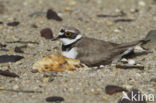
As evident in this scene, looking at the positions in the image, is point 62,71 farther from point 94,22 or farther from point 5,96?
point 94,22

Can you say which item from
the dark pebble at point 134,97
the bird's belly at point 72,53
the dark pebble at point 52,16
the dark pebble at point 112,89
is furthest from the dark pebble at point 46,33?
the dark pebble at point 134,97

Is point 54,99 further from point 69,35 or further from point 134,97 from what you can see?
point 69,35

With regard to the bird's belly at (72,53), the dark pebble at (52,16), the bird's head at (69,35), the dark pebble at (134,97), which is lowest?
the dark pebble at (134,97)

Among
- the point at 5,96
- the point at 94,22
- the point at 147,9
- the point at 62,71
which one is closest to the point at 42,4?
the point at 94,22

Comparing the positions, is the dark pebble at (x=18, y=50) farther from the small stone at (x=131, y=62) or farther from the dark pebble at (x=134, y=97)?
the dark pebble at (x=134, y=97)

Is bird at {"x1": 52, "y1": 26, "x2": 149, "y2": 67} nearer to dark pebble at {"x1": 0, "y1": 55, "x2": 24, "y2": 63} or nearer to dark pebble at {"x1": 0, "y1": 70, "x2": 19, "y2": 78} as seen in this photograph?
dark pebble at {"x1": 0, "y1": 55, "x2": 24, "y2": 63}

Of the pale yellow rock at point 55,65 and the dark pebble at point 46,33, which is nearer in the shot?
the pale yellow rock at point 55,65

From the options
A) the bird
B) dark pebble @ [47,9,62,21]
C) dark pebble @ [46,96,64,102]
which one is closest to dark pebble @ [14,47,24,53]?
the bird
